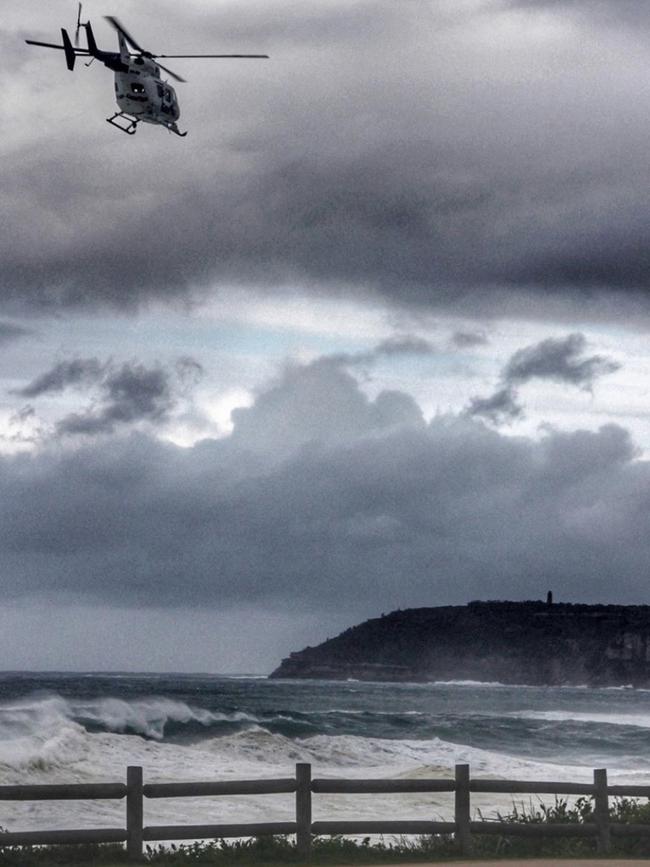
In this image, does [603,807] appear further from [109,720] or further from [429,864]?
[109,720]

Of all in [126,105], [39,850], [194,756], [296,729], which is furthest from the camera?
[296,729]

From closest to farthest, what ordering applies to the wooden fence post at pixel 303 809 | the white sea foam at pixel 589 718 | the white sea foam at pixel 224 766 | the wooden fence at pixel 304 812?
the wooden fence at pixel 304 812, the wooden fence post at pixel 303 809, the white sea foam at pixel 224 766, the white sea foam at pixel 589 718

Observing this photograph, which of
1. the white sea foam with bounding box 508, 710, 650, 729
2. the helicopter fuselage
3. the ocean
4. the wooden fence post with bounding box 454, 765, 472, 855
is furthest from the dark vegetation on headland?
the white sea foam with bounding box 508, 710, 650, 729

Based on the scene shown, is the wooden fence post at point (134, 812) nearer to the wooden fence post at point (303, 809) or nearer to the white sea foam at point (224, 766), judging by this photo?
the wooden fence post at point (303, 809)

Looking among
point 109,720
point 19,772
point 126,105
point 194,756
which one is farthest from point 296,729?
point 126,105

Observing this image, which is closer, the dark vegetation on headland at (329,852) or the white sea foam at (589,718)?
the dark vegetation on headland at (329,852)

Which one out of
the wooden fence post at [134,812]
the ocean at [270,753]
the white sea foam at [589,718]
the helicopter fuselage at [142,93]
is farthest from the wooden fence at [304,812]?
the white sea foam at [589,718]
